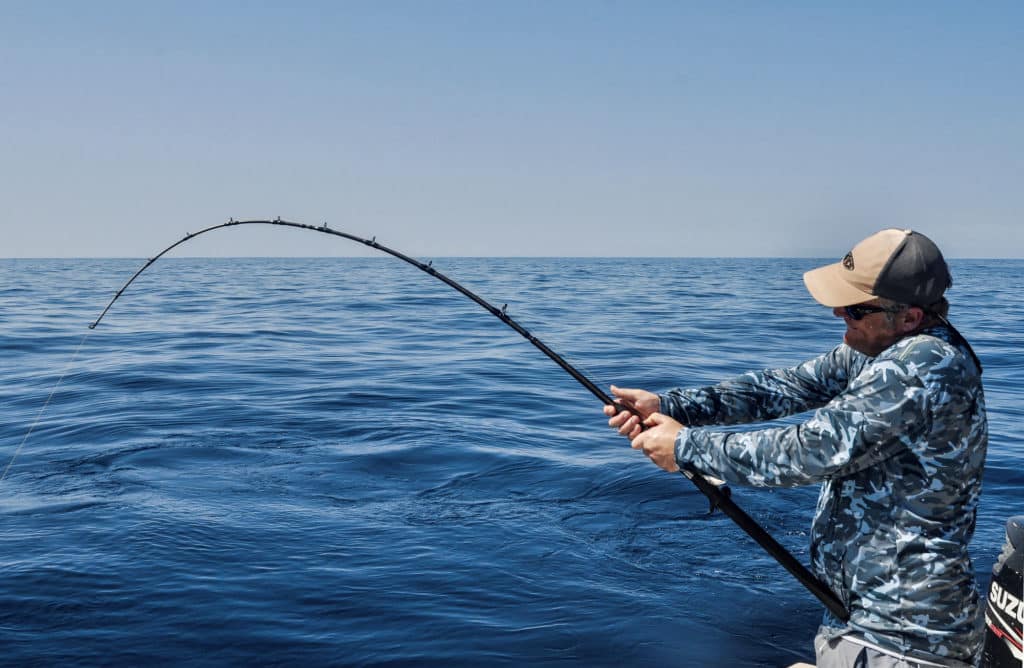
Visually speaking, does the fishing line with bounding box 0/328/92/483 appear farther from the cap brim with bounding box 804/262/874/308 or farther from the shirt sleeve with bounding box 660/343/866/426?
the cap brim with bounding box 804/262/874/308

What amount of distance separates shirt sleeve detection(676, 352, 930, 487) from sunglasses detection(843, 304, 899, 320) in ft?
0.86

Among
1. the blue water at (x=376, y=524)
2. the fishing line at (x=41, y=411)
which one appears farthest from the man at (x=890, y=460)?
the fishing line at (x=41, y=411)

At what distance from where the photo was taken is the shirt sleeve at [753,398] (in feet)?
11.0

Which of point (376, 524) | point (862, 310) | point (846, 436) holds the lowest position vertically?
point (376, 524)

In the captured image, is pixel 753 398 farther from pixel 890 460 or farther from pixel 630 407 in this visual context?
pixel 890 460

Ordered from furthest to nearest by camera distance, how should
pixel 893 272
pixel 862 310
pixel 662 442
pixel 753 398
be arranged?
pixel 753 398 → pixel 662 442 → pixel 862 310 → pixel 893 272

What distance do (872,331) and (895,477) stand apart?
462mm

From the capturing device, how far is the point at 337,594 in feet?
19.1

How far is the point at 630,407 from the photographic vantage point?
3438 mm

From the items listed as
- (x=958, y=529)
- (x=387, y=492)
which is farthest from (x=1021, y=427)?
(x=958, y=529)

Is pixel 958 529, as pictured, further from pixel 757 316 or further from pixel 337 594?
pixel 757 316

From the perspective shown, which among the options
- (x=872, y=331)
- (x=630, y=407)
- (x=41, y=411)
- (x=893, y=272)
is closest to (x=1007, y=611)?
(x=872, y=331)

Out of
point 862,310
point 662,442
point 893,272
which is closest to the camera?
point 893,272

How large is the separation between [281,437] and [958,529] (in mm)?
8615
